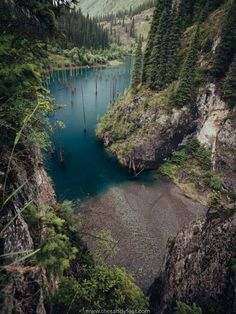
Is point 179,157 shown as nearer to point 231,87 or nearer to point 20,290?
Answer: point 231,87

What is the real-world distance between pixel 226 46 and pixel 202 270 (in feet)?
134

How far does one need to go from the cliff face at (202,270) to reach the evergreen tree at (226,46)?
35.2m

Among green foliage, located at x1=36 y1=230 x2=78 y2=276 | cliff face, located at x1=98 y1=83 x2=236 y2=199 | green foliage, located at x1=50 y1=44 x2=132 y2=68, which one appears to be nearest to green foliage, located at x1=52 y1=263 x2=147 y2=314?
green foliage, located at x1=36 y1=230 x2=78 y2=276

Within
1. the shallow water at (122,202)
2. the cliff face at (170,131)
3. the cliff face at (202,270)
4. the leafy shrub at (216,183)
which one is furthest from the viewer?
the cliff face at (170,131)

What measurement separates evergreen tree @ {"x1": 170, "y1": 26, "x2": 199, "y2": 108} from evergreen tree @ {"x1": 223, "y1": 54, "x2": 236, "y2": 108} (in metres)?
6.77

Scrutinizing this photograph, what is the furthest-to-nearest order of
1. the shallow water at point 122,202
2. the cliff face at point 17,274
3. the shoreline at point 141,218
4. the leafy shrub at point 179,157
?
1. the leafy shrub at point 179,157
2. the shallow water at point 122,202
3. the shoreline at point 141,218
4. the cliff face at point 17,274

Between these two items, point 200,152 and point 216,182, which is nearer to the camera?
point 216,182

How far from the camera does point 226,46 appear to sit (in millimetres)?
44594

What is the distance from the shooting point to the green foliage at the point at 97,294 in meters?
13.8

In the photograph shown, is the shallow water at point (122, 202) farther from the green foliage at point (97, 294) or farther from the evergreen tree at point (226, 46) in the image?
the evergreen tree at point (226, 46)

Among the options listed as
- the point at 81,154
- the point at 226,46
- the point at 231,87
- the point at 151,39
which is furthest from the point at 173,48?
the point at 81,154

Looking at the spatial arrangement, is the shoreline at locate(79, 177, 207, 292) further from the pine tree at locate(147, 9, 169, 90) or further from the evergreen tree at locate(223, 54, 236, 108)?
the pine tree at locate(147, 9, 169, 90)

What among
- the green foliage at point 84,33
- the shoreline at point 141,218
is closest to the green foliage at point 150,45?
the shoreline at point 141,218

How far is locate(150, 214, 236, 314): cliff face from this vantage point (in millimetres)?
15413
